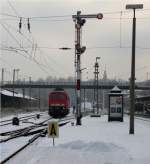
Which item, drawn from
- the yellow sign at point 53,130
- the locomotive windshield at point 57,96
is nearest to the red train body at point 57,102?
the locomotive windshield at point 57,96

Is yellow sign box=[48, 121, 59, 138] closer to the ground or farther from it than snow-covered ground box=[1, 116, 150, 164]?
farther from it

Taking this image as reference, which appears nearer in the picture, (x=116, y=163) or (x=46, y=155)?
(x=116, y=163)

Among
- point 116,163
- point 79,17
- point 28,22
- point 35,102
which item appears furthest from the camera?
point 35,102

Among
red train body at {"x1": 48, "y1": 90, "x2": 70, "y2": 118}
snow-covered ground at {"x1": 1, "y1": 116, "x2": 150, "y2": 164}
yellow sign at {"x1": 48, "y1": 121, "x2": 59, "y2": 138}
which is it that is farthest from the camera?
red train body at {"x1": 48, "y1": 90, "x2": 70, "y2": 118}

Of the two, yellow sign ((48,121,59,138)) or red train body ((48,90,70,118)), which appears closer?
yellow sign ((48,121,59,138))

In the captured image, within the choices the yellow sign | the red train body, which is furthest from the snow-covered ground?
the red train body

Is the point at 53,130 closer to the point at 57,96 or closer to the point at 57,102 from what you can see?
the point at 57,102

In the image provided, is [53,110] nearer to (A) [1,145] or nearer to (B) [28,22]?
(B) [28,22]

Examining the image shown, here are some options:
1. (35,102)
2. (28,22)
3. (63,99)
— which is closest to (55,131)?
(28,22)

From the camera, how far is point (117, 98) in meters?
42.7

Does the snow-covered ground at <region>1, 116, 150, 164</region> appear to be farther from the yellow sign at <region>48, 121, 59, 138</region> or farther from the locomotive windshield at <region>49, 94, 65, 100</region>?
the locomotive windshield at <region>49, 94, 65, 100</region>

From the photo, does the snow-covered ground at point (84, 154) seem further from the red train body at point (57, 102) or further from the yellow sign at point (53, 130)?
the red train body at point (57, 102)

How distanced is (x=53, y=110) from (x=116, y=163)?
45145 millimetres

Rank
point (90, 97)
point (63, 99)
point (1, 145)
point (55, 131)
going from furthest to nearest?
1. point (90, 97)
2. point (63, 99)
3. point (1, 145)
4. point (55, 131)
